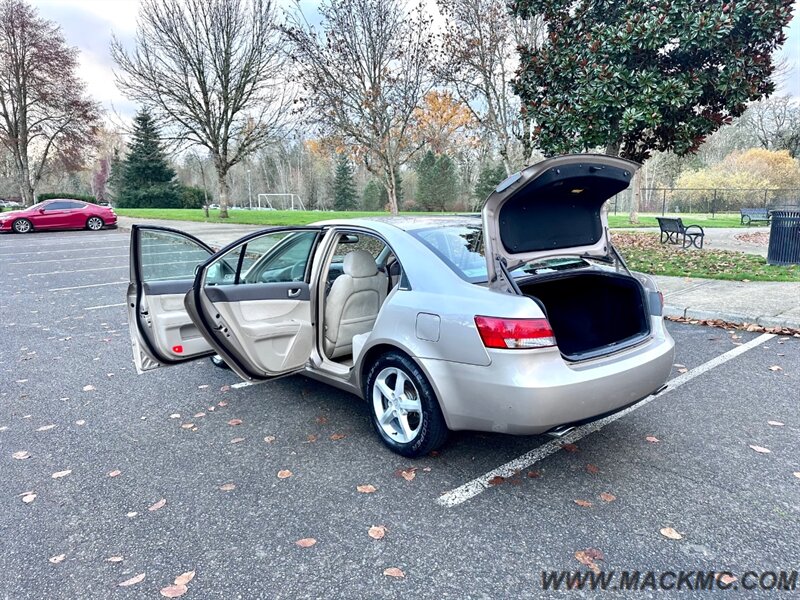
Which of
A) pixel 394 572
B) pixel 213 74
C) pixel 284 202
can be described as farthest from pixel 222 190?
pixel 284 202

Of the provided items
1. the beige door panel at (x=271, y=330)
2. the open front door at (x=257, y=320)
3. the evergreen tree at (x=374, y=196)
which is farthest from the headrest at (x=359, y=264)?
the evergreen tree at (x=374, y=196)

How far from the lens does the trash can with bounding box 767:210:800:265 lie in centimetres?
938

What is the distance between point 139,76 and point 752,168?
4368 cm

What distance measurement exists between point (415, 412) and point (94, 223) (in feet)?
78.6

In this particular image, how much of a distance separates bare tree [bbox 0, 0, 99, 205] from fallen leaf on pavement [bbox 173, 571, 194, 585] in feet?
116

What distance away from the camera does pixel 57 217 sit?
21.7 meters

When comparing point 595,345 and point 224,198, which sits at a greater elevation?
point 224,198

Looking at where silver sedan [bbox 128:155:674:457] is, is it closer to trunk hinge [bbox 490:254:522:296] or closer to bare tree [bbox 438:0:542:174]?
trunk hinge [bbox 490:254:522:296]

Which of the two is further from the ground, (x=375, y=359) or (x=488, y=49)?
(x=488, y=49)

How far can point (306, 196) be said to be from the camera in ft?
210

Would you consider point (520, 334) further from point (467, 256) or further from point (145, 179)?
point (145, 179)

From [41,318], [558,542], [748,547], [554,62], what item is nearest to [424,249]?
[558,542]

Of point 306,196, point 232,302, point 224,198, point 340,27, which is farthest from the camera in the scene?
point 306,196

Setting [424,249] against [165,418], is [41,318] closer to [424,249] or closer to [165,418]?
[165,418]
